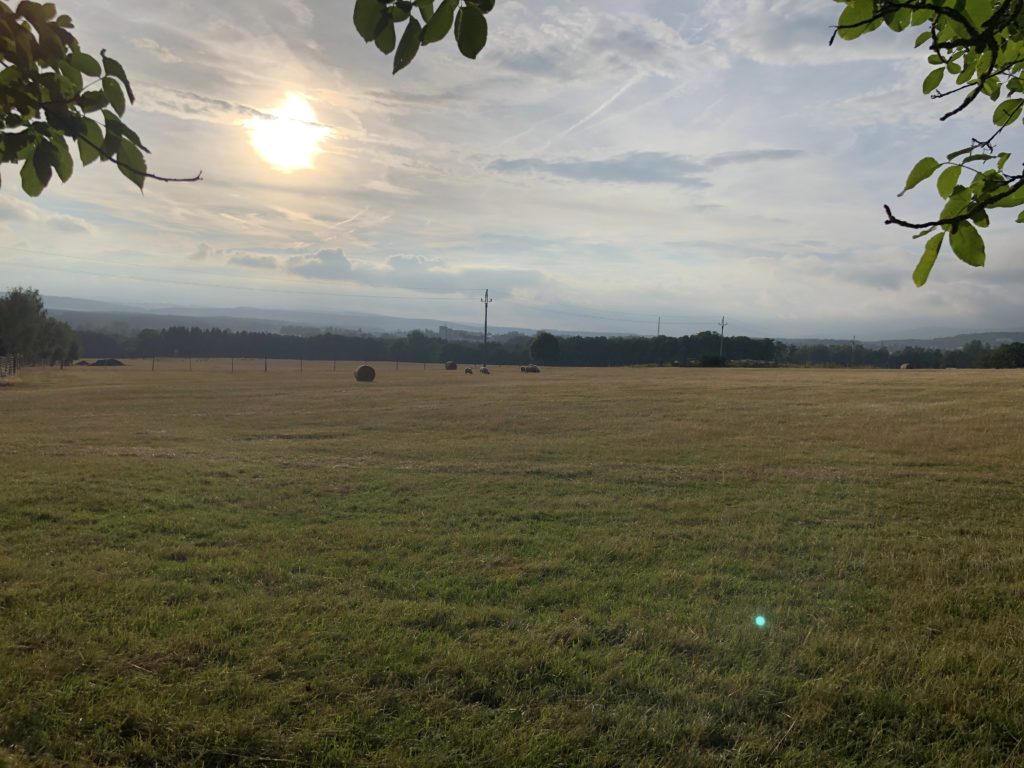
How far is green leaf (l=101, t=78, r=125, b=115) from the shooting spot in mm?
2154

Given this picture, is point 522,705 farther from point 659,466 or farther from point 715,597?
point 659,466

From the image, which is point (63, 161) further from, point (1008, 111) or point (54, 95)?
point (1008, 111)

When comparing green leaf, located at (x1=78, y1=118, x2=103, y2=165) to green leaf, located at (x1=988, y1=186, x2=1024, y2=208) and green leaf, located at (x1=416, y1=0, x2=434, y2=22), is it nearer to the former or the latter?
green leaf, located at (x1=416, y1=0, x2=434, y2=22)

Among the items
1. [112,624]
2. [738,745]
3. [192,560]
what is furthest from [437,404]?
[738,745]

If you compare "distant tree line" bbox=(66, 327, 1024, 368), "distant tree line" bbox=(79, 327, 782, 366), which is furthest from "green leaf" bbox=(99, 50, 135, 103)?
"distant tree line" bbox=(79, 327, 782, 366)

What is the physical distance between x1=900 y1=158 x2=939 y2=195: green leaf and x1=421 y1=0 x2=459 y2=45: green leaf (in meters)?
1.61

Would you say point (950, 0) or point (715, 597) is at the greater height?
point (950, 0)

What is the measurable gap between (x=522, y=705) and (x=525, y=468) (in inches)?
331

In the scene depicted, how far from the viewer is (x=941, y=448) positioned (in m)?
13.7

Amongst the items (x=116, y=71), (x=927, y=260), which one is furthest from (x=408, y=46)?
(x=927, y=260)

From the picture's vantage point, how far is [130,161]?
2201 millimetres

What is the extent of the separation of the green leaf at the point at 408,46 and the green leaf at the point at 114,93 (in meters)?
1.02

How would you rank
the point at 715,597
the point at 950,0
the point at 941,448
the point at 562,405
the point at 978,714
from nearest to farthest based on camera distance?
the point at 950,0 < the point at 978,714 < the point at 715,597 < the point at 941,448 < the point at 562,405

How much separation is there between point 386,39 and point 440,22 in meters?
0.21
